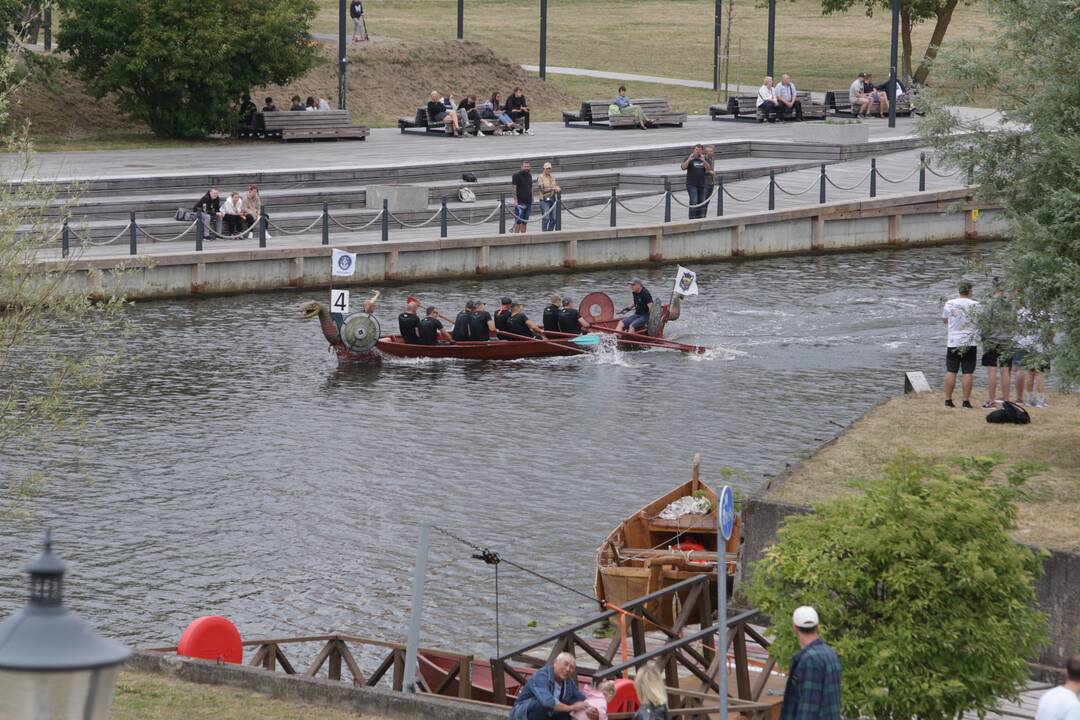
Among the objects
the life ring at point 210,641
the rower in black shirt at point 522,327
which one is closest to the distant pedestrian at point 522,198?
the rower in black shirt at point 522,327

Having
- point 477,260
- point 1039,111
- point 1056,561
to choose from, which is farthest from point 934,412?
point 477,260

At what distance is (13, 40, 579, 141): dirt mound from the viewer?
55859mm

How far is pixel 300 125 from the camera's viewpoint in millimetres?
50812

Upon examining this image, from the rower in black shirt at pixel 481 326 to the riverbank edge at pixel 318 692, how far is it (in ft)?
58.0

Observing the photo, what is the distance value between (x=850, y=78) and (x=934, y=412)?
52.6m


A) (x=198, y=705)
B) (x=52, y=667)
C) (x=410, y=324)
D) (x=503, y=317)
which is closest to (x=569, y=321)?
(x=503, y=317)

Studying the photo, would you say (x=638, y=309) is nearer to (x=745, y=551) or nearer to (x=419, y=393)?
(x=419, y=393)

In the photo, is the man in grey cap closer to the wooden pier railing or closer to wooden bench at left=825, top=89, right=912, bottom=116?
the wooden pier railing

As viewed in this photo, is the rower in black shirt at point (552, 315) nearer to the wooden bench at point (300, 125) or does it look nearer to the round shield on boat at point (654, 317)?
the round shield on boat at point (654, 317)

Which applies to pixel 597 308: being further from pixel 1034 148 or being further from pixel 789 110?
pixel 789 110

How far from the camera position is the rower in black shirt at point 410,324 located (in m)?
30.7

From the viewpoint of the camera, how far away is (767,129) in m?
56.7

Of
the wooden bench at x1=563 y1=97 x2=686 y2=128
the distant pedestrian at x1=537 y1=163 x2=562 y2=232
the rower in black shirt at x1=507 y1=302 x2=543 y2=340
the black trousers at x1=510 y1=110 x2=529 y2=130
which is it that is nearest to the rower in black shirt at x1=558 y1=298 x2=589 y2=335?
the rower in black shirt at x1=507 y1=302 x2=543 y2=340

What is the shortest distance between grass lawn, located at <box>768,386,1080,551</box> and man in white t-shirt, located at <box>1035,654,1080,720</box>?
582 cm
